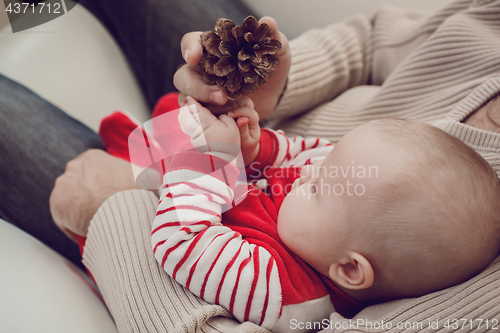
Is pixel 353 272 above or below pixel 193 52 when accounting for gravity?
below

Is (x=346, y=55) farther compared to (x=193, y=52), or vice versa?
(x=346, y=55)

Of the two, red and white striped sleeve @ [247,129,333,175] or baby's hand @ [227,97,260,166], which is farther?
red and white striped sleeve @ [247,129,333,175]

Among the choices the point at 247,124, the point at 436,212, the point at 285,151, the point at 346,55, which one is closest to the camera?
the point at 436,212

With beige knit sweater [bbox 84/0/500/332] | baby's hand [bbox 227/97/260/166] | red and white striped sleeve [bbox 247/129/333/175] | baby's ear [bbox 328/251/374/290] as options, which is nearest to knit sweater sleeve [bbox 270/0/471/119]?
beige knit sweater [bbox 84/0/500/332]

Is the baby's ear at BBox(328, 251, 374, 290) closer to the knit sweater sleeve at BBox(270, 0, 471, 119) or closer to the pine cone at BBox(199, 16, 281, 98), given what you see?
the pine cone at BBox(199, 16, 281, 98)

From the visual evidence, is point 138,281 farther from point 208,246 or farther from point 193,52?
point 193,52

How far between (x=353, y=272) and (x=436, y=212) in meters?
0.16

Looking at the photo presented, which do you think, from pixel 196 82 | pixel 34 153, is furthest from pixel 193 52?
pixel 34 153

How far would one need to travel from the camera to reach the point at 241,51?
478mm

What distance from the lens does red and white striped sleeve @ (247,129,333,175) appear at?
0.73 m

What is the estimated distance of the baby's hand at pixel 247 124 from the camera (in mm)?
580

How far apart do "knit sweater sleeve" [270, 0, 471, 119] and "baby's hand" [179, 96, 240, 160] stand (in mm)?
359

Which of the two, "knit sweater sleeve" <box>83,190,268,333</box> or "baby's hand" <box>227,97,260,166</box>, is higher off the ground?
"baby's hand" <box>227,97,260,166</box>

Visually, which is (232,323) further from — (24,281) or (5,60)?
(5,60)
